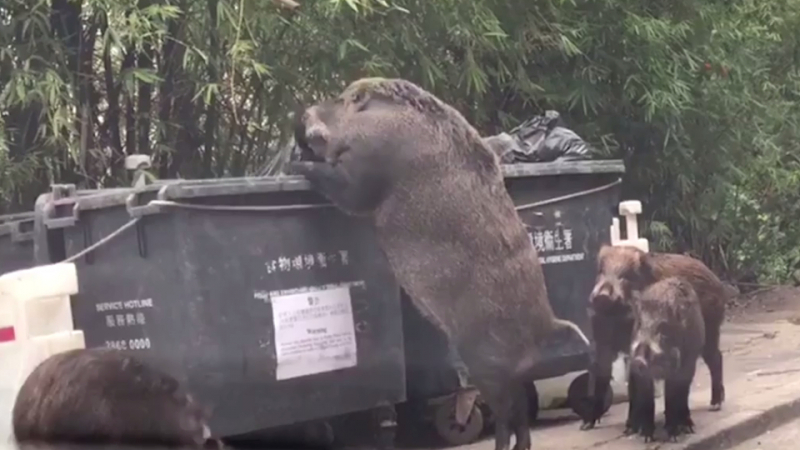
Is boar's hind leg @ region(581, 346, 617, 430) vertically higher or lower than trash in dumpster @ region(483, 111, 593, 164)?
lower

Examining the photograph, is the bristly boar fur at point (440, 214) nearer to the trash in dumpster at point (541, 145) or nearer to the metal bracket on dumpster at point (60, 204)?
the metal bracket on dumpster at point (60, 204)

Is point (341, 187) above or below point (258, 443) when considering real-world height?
above

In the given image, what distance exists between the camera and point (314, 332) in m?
5.75

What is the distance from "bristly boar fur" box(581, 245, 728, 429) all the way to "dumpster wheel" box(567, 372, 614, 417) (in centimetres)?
8

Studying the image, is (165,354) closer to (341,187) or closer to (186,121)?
(341,187)

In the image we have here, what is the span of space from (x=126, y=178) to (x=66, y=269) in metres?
3.05

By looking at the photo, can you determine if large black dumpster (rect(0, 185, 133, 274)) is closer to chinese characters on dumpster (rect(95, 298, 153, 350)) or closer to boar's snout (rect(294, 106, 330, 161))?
chinese characters on dumpster (rect(95, 298, 153, 350))

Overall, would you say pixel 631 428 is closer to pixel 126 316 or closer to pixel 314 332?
pixel 314 332

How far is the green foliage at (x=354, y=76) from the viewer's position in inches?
299

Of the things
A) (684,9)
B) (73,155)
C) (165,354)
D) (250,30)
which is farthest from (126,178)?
(684,9)

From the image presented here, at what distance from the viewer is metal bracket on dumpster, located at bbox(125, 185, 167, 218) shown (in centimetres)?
528

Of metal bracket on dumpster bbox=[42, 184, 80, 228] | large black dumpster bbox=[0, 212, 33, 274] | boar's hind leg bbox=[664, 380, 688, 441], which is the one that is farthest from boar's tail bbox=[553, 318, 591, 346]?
large black dumpster bbox=[0, 212, 33, 274]

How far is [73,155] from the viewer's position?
7.78 meters

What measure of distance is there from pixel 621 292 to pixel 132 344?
2.40 meters
